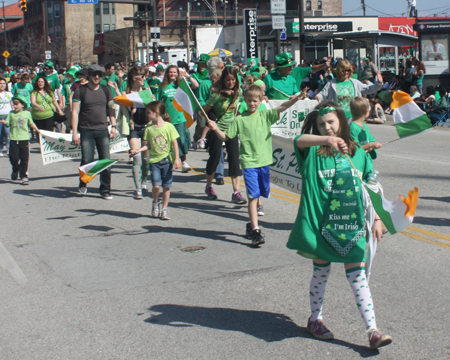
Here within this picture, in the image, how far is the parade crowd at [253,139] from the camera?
3.96 m

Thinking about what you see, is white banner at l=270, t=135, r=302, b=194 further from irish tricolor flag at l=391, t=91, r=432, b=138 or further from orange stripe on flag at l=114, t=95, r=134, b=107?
orange stripe on flag at l=114, t=95, r=134, b=107

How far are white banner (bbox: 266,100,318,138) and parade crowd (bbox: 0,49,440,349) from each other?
0.70ft

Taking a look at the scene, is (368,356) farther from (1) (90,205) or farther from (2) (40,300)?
(1) (90,205)

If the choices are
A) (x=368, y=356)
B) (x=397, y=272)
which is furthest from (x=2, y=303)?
(x=397, y=272)

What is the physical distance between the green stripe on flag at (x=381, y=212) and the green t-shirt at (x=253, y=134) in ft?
9.42

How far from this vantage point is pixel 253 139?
22.3ft

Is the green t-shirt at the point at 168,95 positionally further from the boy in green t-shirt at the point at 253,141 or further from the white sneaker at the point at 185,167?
the boy in green t-shirt at the point at 253,141

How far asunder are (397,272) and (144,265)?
2315mm

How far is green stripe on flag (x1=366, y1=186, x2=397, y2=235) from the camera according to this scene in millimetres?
3918

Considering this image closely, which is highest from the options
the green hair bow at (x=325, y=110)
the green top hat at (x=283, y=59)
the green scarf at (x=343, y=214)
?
the green top hat at (x=283, y=59)

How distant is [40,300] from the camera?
517cm

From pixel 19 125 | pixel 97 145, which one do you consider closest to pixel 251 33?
→ pixel 19 125

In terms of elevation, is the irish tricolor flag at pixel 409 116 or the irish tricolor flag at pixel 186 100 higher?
the irish tricolor flag at pixel 186 100

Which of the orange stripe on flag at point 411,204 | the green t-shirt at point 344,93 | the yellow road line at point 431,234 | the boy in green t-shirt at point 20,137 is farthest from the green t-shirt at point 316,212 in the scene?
the boy in green t-shirt at point 20,137
